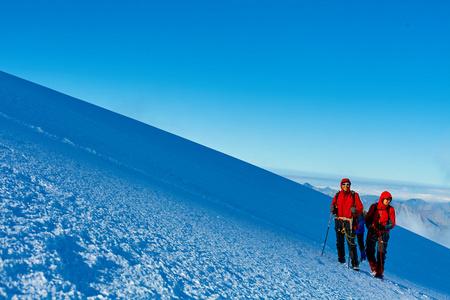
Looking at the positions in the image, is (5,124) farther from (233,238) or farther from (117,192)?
(233,238)

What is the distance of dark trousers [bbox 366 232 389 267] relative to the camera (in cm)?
521

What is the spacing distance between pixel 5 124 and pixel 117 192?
4239mm

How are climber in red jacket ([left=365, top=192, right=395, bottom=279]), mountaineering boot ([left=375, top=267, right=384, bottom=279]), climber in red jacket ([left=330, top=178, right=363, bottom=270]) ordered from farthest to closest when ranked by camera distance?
climber in red jacket ([left=330, top=178, right=363, bottom=270])
climber in red jacket ([left=365, top=192, right=395, bottom=279])
mountaineering boot ([left=375, top=267, right=384, bottom=279])

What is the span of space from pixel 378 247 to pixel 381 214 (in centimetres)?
64

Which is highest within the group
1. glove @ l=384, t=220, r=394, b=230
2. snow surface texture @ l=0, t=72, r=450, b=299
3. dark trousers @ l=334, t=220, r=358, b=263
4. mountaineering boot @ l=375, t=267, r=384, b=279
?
glove @ l=384, t=220, r=394, b=230

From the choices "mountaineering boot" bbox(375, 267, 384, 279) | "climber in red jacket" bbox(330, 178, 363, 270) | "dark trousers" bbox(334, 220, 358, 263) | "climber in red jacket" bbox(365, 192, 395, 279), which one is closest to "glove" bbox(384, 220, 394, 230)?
"climber in red jacket" bbox(365, 192, 395, 279)

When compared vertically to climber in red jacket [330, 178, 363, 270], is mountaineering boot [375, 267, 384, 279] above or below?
below

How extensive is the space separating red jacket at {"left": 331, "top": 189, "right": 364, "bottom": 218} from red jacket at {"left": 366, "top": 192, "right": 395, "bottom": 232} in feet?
1.19

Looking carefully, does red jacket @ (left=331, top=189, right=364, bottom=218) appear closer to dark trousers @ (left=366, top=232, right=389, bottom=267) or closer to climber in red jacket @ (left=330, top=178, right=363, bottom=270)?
climber in red jacket @ (left=330, top=178, right=363, bottom=270)

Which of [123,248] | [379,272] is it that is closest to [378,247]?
[379,272]

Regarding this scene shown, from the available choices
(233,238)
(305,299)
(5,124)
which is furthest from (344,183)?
(5,124)

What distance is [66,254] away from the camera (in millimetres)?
2107

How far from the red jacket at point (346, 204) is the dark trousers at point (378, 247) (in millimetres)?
613

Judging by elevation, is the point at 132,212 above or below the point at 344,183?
below
